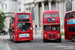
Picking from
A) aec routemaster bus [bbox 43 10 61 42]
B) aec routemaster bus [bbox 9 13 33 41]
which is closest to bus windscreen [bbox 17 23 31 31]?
aec routemaster bus [bbox 9 13 33 41]

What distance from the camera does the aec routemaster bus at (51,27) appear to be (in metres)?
19.4

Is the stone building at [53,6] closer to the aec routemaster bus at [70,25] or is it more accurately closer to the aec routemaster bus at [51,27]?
the aec routemaster bus at [70,25]

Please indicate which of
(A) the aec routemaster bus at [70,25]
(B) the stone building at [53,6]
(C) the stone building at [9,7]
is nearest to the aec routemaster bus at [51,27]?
(A) the aec routemaster bus at [70,25]

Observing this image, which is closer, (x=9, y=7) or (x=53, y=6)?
(x=53, y=6)

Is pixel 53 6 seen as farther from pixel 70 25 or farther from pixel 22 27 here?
pixel 22 27

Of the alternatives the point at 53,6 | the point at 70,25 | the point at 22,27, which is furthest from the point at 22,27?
the point at 53,6

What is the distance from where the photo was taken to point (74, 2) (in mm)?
36906

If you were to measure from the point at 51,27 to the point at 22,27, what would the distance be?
357cm

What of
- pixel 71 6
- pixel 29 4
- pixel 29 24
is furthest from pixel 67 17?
pixel 29 4

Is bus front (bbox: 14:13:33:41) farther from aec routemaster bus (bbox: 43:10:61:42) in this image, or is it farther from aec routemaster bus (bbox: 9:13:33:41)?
aec routemaster bus (bbox: 43:10:61:42)

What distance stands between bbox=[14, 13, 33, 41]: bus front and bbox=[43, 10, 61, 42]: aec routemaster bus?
1991 mm

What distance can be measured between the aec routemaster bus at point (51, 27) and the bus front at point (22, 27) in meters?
1.99

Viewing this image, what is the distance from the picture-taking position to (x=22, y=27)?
2002 cm

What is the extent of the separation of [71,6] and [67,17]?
63.9 ft
